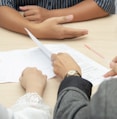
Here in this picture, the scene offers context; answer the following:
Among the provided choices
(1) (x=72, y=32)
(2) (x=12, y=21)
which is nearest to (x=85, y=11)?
(1) (x=72, y=32)

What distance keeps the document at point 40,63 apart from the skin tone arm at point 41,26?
111 mm

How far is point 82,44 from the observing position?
4.10ft

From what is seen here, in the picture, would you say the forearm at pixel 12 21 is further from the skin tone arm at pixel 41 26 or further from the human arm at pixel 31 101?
the human arm at pixel 31 101

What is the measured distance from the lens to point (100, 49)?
3.92ft

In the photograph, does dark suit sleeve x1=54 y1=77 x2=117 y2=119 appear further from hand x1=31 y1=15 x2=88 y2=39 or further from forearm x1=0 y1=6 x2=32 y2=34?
forearm x1=0 y1=6 x2=32 y2=34

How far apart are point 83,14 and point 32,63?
566 mm

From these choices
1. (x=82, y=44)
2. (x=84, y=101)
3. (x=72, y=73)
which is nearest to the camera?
(x=84, y=101)

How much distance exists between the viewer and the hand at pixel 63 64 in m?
0.99

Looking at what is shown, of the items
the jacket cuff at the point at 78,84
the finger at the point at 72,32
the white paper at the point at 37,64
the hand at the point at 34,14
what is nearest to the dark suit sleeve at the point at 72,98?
the jacket cuff at the point at 78,84

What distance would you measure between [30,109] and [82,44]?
1.67 feet

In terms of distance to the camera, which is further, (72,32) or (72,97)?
(72,32)

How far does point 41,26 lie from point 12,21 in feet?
0.53

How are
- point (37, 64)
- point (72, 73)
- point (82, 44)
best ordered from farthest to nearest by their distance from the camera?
point (82, 44), point (37, 64), point (72, 73)

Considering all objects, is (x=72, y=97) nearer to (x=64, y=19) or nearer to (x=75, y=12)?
(x=64, y=19)
